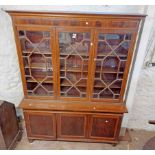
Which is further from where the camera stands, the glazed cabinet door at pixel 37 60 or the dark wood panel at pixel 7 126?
the dark wood panel at pixel 7 126

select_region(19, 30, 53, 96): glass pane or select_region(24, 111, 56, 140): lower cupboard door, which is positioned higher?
select_region(19, 30, 53, 96): glass pane

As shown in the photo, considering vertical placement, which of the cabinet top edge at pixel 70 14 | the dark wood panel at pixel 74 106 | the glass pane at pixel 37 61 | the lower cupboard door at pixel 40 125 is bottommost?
the lower cupboard door at pixel 40 125

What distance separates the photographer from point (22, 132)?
2467 mm

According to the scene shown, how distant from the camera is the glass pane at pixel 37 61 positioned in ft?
5.79

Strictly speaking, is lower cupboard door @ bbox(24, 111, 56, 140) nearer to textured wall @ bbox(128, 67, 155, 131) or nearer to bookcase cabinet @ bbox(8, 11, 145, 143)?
bookcase cabinet @ bbox(8, 11, 145, 143)

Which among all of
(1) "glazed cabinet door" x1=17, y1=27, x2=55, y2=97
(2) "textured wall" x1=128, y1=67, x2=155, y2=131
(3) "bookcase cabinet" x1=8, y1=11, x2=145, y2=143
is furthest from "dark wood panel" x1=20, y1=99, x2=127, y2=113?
(2) "textured wall" x1=128, y1=67, x2=155, y2=131

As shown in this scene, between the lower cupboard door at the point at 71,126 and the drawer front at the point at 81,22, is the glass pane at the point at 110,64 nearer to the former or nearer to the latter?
the drawer front at the point at 81,22

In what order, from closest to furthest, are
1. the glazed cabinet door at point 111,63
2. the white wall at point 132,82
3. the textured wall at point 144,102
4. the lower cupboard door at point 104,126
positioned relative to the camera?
the glazed cabinet door at point 111,63 < the white wall at point 132,82 < the lower cupboard door at point 104,126 < the textured wall at point 144,102

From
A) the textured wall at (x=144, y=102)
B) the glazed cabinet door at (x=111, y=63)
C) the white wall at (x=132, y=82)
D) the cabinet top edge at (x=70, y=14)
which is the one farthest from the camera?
the textured wall at (x=144, y=102)

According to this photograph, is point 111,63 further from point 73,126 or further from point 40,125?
point 40,125

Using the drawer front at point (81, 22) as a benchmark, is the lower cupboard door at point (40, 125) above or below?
below

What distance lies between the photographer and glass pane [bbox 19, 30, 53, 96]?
176 cm

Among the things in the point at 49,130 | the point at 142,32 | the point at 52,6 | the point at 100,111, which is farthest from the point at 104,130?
the point at 52,6

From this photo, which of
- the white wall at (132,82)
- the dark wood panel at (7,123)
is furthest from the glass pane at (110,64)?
the dark wood panel at (7,123)
